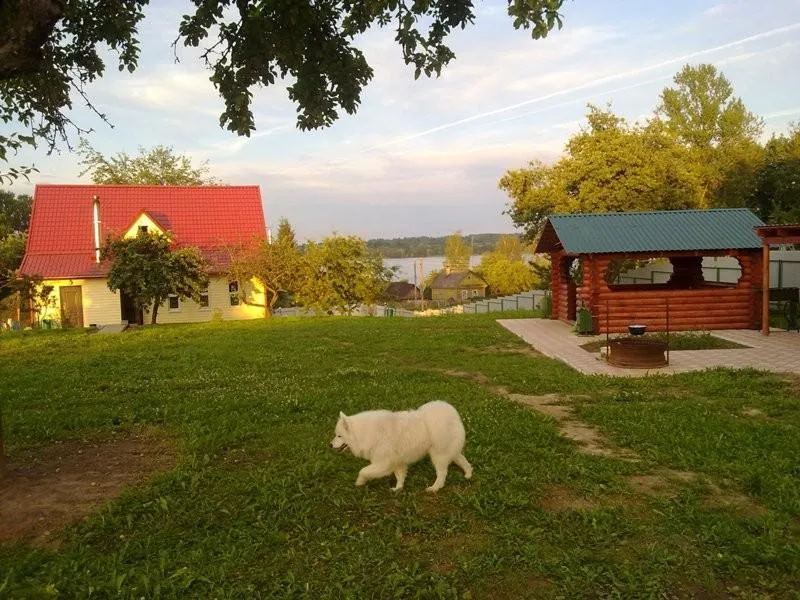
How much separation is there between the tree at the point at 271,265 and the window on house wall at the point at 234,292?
64.5 inches

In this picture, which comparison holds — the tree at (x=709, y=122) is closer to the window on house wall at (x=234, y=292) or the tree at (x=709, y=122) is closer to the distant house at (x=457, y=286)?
the window on house wall at (x=234, y=292)

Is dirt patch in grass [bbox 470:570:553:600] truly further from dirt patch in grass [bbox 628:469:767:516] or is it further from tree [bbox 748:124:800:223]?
tree [bbox 748:124:800:223]

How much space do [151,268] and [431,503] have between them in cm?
2259

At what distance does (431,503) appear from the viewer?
17.1 feet

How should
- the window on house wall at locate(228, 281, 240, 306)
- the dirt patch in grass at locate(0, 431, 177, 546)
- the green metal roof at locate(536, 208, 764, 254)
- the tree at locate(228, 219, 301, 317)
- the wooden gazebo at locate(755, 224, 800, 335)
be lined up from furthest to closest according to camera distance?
the window on house wall at locate(228, 281, 240, 306)
the tree at locate(228, 219, 301, 317)
the green metal roof at locate(536, 208, 764, 254)
the wooden gazebo at locate(755, 224, 800, 335)
the dirt patch in grass at locate(0, 431, 177, 546)

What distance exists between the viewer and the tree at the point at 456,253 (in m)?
99.6

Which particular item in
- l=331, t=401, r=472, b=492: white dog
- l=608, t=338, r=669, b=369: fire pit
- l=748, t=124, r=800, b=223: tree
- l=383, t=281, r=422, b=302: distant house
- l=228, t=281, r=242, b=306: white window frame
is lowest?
l=383, t=281, r=422, b=302: distant house

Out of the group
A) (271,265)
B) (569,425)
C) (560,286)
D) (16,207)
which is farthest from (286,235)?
(16,207)

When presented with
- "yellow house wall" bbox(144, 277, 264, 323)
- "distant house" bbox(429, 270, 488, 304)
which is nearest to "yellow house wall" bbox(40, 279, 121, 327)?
"yellow house wall" bbox(144, 277, 264, 323)

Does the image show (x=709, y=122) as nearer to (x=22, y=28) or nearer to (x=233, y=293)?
(x=233, y=293)

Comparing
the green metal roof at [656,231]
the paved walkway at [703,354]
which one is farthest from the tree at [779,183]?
the paved walkway at [703,354]

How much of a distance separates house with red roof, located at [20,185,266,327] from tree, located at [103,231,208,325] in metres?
2.24

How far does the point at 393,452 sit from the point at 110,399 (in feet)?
21.2

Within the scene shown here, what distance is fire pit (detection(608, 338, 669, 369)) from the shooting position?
12203mm
